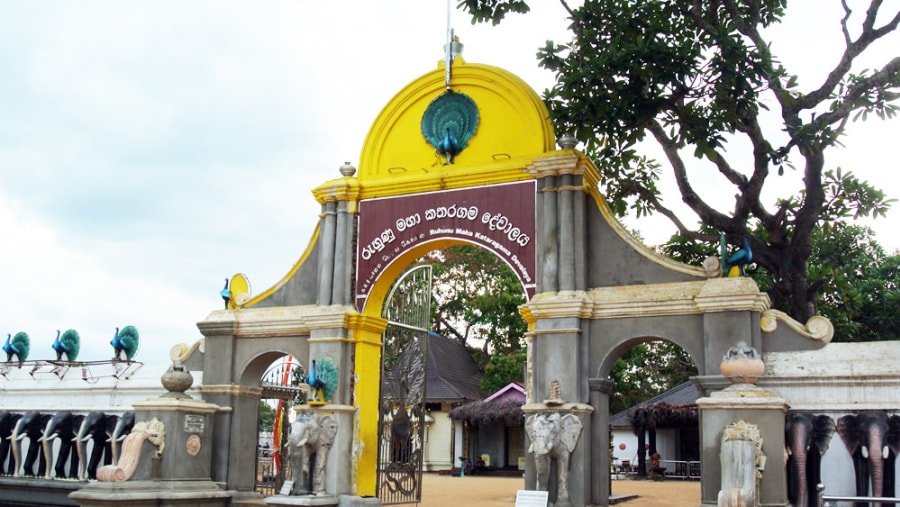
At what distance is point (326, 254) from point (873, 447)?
7.84 m

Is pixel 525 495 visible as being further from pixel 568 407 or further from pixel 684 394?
pixel 684 394

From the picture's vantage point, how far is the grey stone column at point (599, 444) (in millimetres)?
11414

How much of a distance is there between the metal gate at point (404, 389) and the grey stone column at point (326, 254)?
98 cm

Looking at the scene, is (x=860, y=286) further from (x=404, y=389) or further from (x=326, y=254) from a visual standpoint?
(x=326, y=254)

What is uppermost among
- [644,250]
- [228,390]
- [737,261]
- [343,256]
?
[343,256]

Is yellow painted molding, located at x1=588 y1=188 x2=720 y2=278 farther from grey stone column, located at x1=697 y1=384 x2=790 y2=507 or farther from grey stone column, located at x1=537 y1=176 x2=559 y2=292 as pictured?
grey stone column, located at x1=697 y1=384 x2=790 y2=507

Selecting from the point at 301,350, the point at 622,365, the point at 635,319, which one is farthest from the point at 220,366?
the point at 622,365

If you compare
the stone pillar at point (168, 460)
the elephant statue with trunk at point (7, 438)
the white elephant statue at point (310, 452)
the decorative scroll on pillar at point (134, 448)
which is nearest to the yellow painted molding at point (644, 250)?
the white elephant statue at point (310, 452)

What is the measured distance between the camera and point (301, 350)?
543 inches

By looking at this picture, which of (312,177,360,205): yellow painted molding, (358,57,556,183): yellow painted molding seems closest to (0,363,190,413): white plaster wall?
(312,177,360,205): yellow painted molding

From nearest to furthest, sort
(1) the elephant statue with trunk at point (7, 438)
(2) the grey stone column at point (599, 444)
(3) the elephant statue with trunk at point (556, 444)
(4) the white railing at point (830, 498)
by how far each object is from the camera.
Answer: (4) the white railing at point (830, 498) → (3) the elephant statue with trunk at point (556, 444) → (2) the grey stone column at point (599, 444) → (1) the elephant statue with trunk at point (7, 438)

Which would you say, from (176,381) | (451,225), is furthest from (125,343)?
(451,225)

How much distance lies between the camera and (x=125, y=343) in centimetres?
1549

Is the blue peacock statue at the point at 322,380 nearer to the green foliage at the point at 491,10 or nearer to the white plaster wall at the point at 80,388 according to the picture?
the white plaster wall at the point at 80,388
